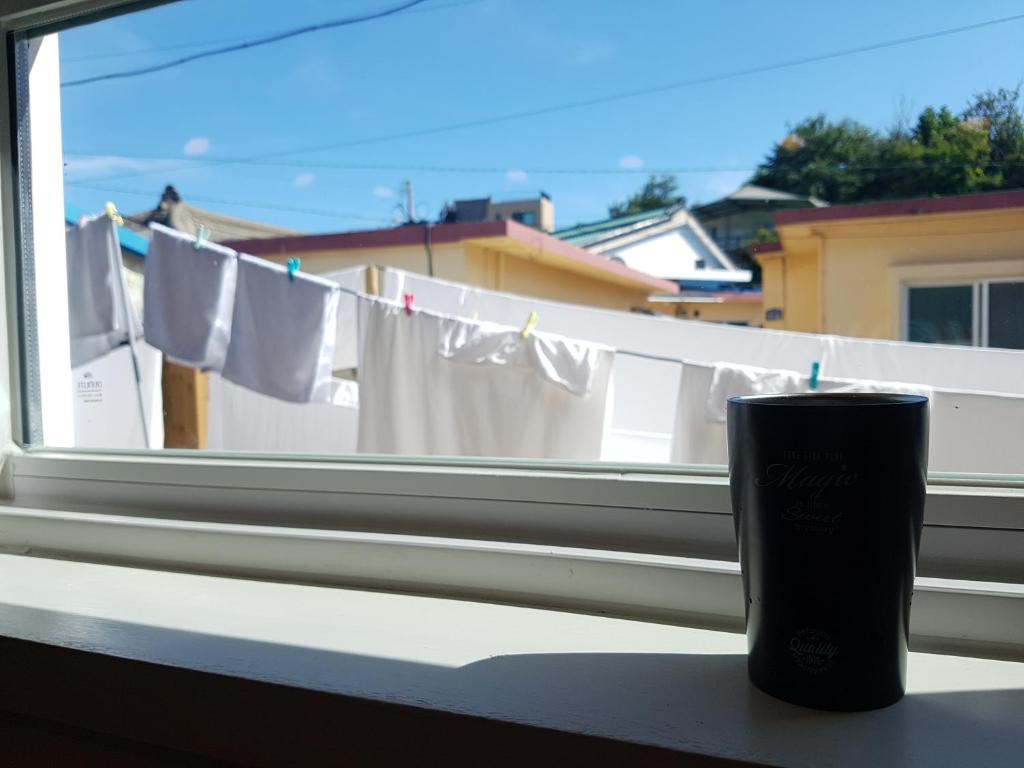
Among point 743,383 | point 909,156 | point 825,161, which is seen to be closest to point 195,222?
point 743,383

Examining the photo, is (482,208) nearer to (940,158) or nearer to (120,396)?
(120,396)

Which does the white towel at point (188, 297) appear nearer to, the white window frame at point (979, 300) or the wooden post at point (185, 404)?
the wooden post at point (185, 404)

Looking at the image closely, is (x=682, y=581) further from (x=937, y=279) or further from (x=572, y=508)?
(x=937, y=279)

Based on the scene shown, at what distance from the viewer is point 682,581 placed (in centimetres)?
55

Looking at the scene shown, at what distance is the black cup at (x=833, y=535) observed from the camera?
378 millimetres

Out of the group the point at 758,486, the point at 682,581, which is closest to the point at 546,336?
the point at 682,581

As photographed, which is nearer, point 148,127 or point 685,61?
point 685,61

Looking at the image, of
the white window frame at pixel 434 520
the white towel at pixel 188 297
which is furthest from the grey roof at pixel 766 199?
the white towel at pixel 188 297

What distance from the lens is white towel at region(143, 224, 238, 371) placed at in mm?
2287

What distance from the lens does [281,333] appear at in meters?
2.32

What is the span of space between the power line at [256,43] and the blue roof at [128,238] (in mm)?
989

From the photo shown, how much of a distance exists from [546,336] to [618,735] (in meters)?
1.74

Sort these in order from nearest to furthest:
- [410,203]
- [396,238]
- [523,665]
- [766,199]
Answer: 1. [523,665]
2. [766,199]
3. [410,203]
4. [396,238]

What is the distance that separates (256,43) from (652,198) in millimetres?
1834
